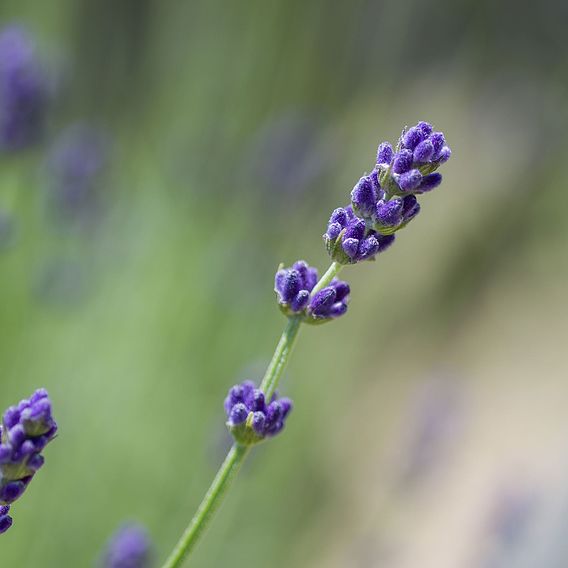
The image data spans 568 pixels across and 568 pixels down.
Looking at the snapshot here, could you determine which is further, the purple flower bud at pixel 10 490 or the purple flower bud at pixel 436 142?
the purple flower bud at pixel 436 142

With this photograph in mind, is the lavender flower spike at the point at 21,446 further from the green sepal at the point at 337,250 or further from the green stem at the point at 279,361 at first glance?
the green sepal at the point at 337,250

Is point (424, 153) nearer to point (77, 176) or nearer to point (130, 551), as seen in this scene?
point (130, 551)

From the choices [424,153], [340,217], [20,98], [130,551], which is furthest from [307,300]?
[20,98]

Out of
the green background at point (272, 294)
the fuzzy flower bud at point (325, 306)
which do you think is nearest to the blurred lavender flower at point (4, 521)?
the fuzzy flower bud at point (325, 306)

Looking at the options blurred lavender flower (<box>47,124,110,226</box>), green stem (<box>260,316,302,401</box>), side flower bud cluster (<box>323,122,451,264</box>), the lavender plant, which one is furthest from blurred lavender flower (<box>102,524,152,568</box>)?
blurred lavender flower (<box>47,124,110,226</box>)

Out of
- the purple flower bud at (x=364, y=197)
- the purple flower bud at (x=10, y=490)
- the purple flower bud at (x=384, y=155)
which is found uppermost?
the purple flower bud at (x=384, y=155)

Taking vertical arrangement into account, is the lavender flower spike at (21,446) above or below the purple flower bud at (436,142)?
below

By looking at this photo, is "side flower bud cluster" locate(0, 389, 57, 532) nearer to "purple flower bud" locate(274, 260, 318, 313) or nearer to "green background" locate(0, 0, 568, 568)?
"purple flower bud" locate(274, 260, 318, 313)
